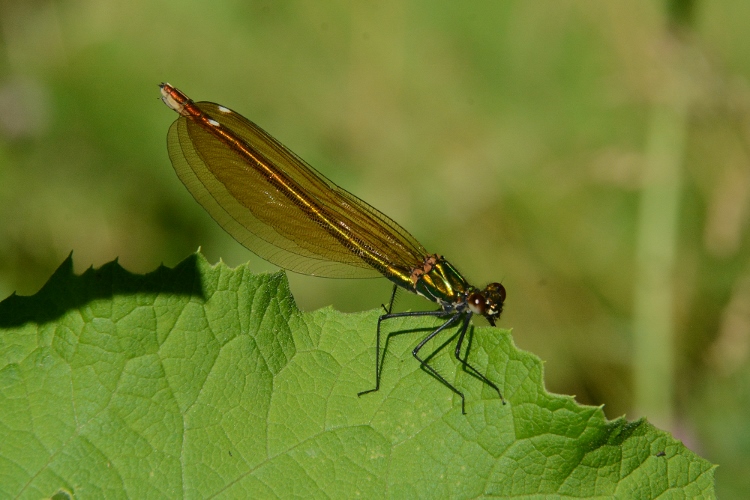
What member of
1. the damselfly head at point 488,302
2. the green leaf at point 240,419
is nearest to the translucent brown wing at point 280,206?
the damselfly head at point 488,302

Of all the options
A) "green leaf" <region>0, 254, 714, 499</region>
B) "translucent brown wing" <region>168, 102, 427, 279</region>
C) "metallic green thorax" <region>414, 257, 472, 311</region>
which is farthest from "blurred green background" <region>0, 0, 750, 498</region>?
"green leaf" <region>0, 254, 714, 499</region>

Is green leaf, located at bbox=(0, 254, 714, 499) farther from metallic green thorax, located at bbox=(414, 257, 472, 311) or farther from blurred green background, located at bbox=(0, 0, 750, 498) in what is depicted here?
blurred green background, located at bbox=(0, 0, 750, 498)

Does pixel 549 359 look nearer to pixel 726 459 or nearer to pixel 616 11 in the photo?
pixel 726 459

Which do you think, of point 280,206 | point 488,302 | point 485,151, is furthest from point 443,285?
point 485,151

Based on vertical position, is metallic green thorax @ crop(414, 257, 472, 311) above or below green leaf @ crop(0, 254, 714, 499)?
above

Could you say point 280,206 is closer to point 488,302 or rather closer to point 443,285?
point 443,285

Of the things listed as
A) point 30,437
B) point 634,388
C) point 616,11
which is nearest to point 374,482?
point 30,437

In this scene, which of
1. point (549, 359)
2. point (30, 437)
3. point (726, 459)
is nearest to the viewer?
point (30, 437)
